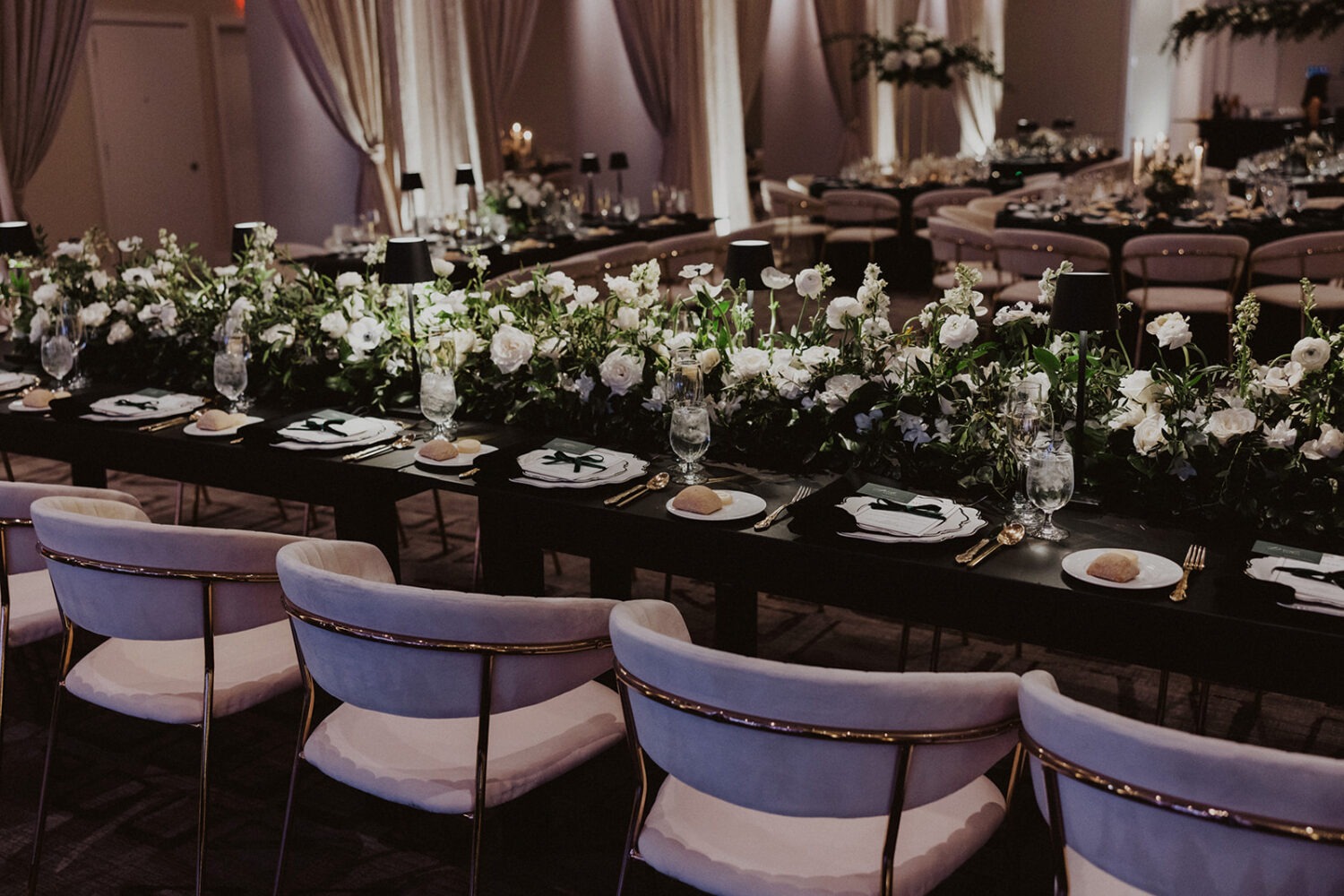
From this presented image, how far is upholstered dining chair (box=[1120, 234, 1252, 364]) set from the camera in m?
5.87

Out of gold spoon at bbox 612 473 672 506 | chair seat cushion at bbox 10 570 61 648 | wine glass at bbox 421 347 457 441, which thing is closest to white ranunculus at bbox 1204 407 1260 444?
gold spoon at bbox 612 473 672 506

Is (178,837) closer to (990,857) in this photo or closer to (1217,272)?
(990,857)

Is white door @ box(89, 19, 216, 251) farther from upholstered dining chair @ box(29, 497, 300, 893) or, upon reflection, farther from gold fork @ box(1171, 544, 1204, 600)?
gold fork @ box(1171, 544, 1204, 600)

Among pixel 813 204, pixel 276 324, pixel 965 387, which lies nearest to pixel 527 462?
pixel 965 387

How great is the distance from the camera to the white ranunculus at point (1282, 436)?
239 cm

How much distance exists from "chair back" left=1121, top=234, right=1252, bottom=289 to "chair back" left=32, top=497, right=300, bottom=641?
4733 mm

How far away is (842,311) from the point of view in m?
2.88

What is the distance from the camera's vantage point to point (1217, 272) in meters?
5.93

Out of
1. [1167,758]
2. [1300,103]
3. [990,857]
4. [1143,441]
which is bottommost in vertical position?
[990,857]

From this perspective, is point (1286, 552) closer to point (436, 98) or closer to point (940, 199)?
point (940, 199)

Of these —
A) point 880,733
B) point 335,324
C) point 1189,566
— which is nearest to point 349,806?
point 335,324

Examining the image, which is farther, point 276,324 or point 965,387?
point 276,324

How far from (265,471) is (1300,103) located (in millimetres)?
17530

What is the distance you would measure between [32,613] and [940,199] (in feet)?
24.7
